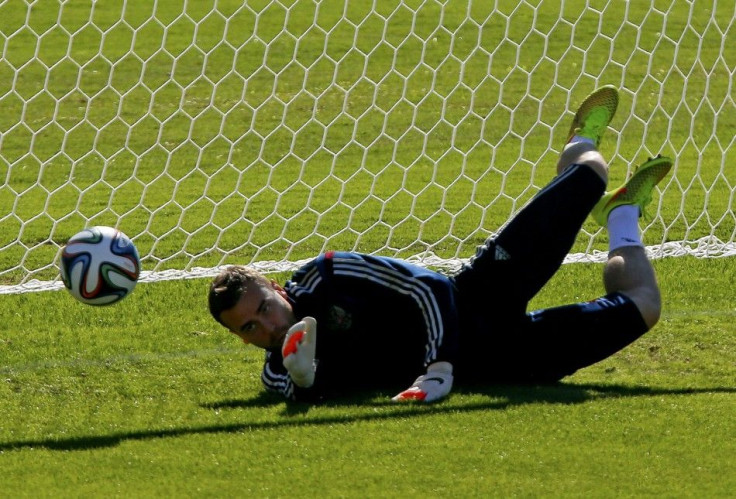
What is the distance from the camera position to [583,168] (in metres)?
5.47

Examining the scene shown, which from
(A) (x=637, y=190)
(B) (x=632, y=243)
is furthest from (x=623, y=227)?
(A) (x=637, y=190)

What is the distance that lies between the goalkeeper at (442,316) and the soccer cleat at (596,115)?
1.73 feet

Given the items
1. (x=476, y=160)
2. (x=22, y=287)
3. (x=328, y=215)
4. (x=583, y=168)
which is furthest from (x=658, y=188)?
(x=22, y=287)

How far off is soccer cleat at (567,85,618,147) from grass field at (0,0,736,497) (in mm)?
935

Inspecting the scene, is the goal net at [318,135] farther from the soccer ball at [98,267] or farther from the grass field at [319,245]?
the soccer ball at [98,267]

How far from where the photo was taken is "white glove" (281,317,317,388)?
474 cm

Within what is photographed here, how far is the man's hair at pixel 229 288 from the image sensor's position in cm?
473

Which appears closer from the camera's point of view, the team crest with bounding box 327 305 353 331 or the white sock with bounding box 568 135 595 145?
the team crest with bounding box 327 305 353 331

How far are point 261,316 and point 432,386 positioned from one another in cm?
68

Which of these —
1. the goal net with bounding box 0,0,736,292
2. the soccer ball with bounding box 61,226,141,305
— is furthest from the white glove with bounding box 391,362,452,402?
the goal net with bounding box 0,0,736,292

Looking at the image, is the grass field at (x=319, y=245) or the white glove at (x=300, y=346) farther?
the white glove at (x=300, y=346)

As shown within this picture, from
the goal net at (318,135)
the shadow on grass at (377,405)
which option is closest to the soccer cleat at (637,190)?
the shadow on grass at (377,405)

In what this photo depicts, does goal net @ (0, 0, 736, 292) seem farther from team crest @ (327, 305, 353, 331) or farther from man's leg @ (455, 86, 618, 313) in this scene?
team crest @ (327, 305, 353, 331)

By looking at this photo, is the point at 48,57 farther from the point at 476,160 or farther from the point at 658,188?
the point at 658,188
